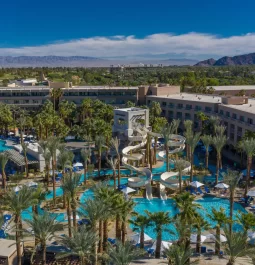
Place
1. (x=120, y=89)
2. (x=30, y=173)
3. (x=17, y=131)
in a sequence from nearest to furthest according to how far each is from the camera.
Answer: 1. (x=30, y=173)
2. (x=17, y=131)
3. (x=120, y=89)

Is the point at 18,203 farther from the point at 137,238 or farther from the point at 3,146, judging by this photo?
the point at 3,146

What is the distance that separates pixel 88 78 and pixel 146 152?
12089cm

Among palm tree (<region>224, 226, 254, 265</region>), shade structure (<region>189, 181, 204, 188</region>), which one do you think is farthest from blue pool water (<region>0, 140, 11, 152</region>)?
palm tree (<region>224, 226, 254, 265</region>)

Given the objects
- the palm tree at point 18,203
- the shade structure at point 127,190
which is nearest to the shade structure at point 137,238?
the palm tree at point 18,203

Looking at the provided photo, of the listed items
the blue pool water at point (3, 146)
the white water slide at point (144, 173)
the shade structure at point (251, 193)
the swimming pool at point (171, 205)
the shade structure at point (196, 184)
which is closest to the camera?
the swimming pool at point (171, 205)

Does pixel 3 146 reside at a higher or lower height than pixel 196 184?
lower

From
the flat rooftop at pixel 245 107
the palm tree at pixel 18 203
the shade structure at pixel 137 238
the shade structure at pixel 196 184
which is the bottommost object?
the shade structure at pixel 137 238

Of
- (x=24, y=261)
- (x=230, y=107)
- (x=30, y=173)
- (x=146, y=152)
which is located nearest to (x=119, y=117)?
(x=146, y=152)

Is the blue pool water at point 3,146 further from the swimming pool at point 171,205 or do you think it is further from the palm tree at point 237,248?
the palm tree at point 237,248

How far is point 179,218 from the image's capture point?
27.3 meters

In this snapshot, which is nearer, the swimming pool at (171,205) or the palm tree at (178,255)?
the palm tree at (178,255)

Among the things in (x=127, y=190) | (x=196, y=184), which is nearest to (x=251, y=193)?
(x=196, y=184)

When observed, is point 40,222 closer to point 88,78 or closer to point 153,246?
point 153,246

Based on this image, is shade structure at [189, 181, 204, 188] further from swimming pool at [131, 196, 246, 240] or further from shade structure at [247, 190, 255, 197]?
shade structure at [247, 190, 255, 197]
